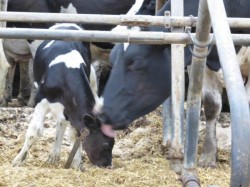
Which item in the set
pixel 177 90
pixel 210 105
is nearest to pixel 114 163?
pixel 210 105

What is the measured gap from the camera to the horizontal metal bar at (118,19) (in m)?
3.84

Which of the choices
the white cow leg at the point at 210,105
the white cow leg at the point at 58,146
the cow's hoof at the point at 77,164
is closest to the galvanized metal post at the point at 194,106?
the cow's hoof at the point at 77,164

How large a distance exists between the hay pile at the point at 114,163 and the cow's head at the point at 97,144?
0.37 ft

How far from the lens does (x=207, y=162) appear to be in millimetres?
6805

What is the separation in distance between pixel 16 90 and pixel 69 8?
3127mm

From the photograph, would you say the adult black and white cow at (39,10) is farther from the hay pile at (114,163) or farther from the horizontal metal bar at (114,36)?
the horizontal metal bar at (114,36)

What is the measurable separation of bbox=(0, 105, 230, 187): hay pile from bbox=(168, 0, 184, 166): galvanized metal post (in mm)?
279

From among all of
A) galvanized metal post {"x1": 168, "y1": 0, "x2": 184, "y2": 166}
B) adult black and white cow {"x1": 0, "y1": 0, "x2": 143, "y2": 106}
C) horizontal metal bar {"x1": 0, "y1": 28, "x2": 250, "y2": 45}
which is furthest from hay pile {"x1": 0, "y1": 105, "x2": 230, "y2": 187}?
horizontal metal bar {"x1": 0, "y1": 28, "x2": 250, "y2": 45}

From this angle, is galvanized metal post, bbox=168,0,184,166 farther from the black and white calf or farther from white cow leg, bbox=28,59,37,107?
white cow leg, bbox=28,59,37,107

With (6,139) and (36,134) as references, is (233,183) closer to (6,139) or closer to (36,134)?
(36,134)

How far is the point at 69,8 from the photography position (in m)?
10.1

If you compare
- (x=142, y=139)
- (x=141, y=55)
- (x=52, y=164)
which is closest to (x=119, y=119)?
(x=141, y=55)

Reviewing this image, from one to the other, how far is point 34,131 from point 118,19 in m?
3.03

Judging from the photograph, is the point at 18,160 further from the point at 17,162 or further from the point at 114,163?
the point at 114,163
